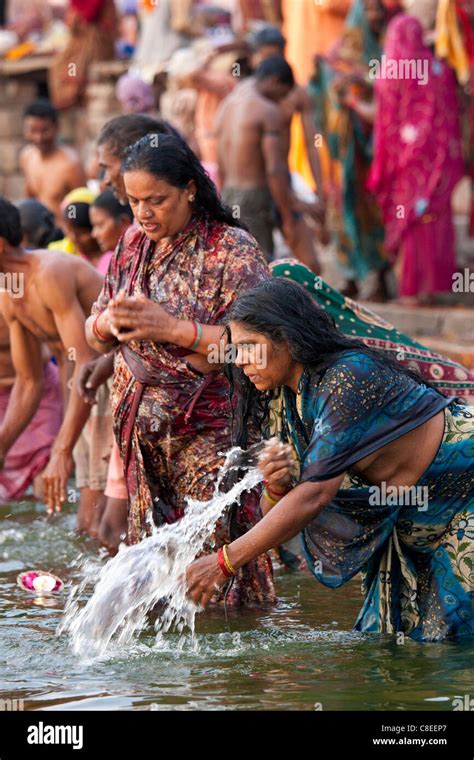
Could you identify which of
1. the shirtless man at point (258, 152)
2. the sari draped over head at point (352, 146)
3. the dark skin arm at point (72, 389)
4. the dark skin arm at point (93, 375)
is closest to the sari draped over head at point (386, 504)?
the dark skin arm at point (93, 375)

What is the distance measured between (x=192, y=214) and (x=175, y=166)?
9.5 inches

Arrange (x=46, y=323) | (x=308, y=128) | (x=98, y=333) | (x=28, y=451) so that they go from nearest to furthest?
(x=98, y=333) → (x=46, y=323) → (x=28, y=451) → (x=308, y=128)

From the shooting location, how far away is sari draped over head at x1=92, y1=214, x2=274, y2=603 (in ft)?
18.7

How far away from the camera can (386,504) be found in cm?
512

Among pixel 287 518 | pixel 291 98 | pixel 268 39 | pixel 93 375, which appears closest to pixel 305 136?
pixel 291 98

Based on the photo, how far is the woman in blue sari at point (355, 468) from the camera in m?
4.85

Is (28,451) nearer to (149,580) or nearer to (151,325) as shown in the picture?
(149,580)

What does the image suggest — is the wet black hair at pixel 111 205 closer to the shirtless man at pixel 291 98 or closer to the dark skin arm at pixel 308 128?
the shirtless man at pixel 291 98

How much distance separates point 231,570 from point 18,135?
1535 cm

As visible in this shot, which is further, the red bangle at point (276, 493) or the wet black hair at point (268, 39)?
the wet black hair at point (268, 39)

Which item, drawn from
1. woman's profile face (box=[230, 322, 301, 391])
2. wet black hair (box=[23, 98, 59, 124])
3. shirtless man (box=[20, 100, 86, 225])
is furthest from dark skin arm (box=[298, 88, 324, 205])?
woman's profile face (box=[230, 322, 301, 391])

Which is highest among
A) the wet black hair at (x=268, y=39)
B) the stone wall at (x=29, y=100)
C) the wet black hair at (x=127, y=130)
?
the stone wall at (x=29, y=100)

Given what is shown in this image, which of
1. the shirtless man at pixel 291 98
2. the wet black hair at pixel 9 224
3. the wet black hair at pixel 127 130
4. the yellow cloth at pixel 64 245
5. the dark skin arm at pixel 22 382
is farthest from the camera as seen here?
the shirtless man at pixel 291 98

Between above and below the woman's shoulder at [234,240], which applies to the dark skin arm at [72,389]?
below
